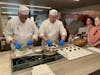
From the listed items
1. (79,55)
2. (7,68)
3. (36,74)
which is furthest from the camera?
(79,55)

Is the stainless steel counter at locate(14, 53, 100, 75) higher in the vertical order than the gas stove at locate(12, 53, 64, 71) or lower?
lower

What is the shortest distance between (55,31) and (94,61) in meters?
0.98

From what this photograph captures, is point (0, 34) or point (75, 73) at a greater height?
point (0, 34)

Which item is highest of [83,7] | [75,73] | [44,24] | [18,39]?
[83,7]

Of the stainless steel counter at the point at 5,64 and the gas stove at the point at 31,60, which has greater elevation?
the gas stove at the point at 31,60

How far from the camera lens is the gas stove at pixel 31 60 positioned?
44.0 inches

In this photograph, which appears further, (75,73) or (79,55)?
(79,55)

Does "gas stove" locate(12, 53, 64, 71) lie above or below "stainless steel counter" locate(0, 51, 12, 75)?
above

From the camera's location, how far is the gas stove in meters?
1.12

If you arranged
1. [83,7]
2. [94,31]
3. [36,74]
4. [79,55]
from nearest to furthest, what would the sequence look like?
1. [36,74]
2. [79,55]
3. [94,31]
4. [83,7]

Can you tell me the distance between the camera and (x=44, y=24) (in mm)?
2105

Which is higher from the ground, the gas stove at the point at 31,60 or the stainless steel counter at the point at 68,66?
the gas stove at the point at 31,60

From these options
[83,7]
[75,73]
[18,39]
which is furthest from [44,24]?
[83,7]

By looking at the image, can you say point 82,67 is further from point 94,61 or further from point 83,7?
point 83,7
